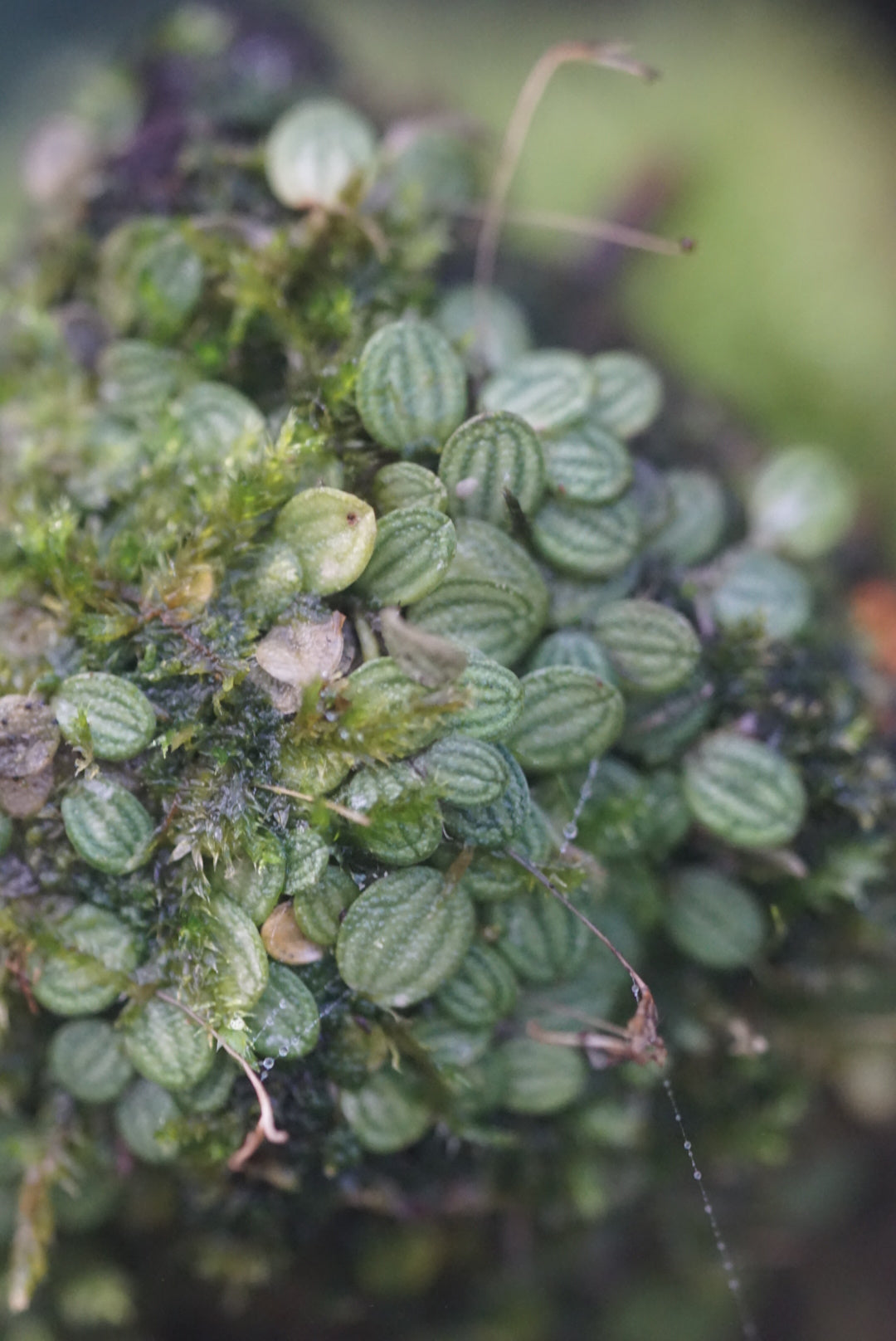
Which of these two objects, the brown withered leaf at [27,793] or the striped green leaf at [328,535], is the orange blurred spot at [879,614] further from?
the brown withered leaf at [27,793]

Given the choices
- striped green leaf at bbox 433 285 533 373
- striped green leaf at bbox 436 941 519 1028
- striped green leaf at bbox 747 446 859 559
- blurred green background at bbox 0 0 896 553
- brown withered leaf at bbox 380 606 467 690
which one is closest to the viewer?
brown withered leaf at bbox 380 606 467 690

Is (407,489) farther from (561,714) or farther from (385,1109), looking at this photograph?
(385,1109)

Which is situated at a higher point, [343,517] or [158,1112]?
[343,517]

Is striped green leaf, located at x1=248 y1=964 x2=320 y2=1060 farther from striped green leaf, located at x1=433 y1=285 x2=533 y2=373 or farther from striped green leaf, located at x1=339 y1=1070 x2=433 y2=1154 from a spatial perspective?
striped green leaf, located at x1=433 y1=285 x2=533 y2=373

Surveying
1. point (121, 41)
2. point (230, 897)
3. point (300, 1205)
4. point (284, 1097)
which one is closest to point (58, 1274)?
point (300, 1205)

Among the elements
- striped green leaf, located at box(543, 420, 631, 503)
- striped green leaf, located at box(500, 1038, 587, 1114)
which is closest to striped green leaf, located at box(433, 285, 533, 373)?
striped green leaf, located at box(543, 420, 631, 503)

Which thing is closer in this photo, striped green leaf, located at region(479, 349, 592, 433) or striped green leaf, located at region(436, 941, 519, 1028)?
striped green leaf, located at region(436, 941, 519, 1028)

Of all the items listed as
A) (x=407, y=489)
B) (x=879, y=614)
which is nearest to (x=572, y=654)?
(x=407, y=489)

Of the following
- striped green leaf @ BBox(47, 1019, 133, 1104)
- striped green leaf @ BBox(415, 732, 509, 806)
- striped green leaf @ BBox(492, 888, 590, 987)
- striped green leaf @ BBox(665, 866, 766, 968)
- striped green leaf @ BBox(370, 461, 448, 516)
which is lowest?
striped green leaf @ BBox(47, 1019, 133, 1104)

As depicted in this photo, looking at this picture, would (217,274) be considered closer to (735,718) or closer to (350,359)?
(350,359)
